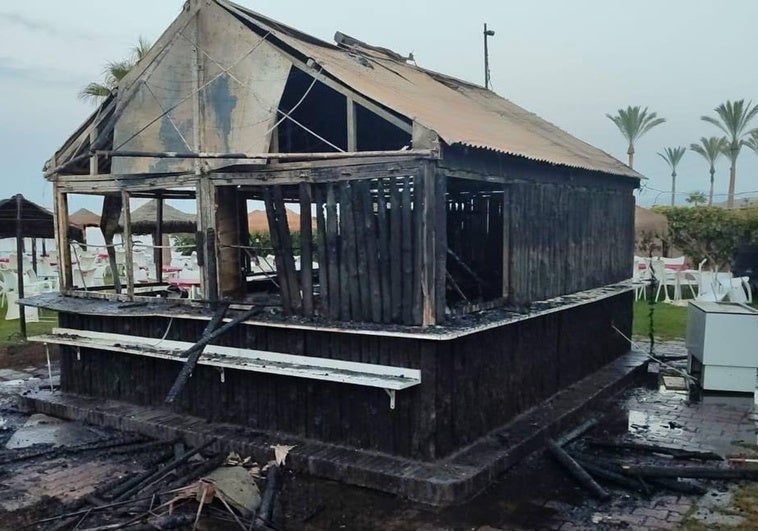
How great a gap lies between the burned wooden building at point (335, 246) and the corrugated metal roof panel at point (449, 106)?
6cm

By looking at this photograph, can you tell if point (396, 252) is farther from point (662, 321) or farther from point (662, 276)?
point (662, 276)

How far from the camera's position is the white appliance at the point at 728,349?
8.99 metres

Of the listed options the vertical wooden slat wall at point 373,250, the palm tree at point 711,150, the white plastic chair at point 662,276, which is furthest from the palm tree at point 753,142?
the vertical wooden slat wall at point 373,250

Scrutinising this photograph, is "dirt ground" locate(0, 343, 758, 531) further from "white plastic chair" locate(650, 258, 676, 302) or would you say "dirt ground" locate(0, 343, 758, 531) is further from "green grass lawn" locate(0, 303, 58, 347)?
"white plastic chair" locate(650, 258, 676, 302)

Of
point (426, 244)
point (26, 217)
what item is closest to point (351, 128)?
point (426, 244)

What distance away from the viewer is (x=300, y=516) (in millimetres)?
5391

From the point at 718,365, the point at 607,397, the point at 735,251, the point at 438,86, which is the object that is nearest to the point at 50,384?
the point at 438,86

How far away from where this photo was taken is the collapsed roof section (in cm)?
658

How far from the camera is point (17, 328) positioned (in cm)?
1347

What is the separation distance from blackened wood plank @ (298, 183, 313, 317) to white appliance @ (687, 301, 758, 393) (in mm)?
5652

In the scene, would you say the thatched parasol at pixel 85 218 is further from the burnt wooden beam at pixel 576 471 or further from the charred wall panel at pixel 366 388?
the burnt wooden beam at pixel 576 471

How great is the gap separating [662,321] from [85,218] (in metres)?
13.7

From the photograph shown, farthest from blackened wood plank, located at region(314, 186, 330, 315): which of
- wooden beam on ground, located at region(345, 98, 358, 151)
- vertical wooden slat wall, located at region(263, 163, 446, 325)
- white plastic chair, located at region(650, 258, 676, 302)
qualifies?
white plastic chair, located at region(650, 258, 676, 302)

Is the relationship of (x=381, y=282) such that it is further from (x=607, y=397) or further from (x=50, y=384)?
(x=50, y=384)
